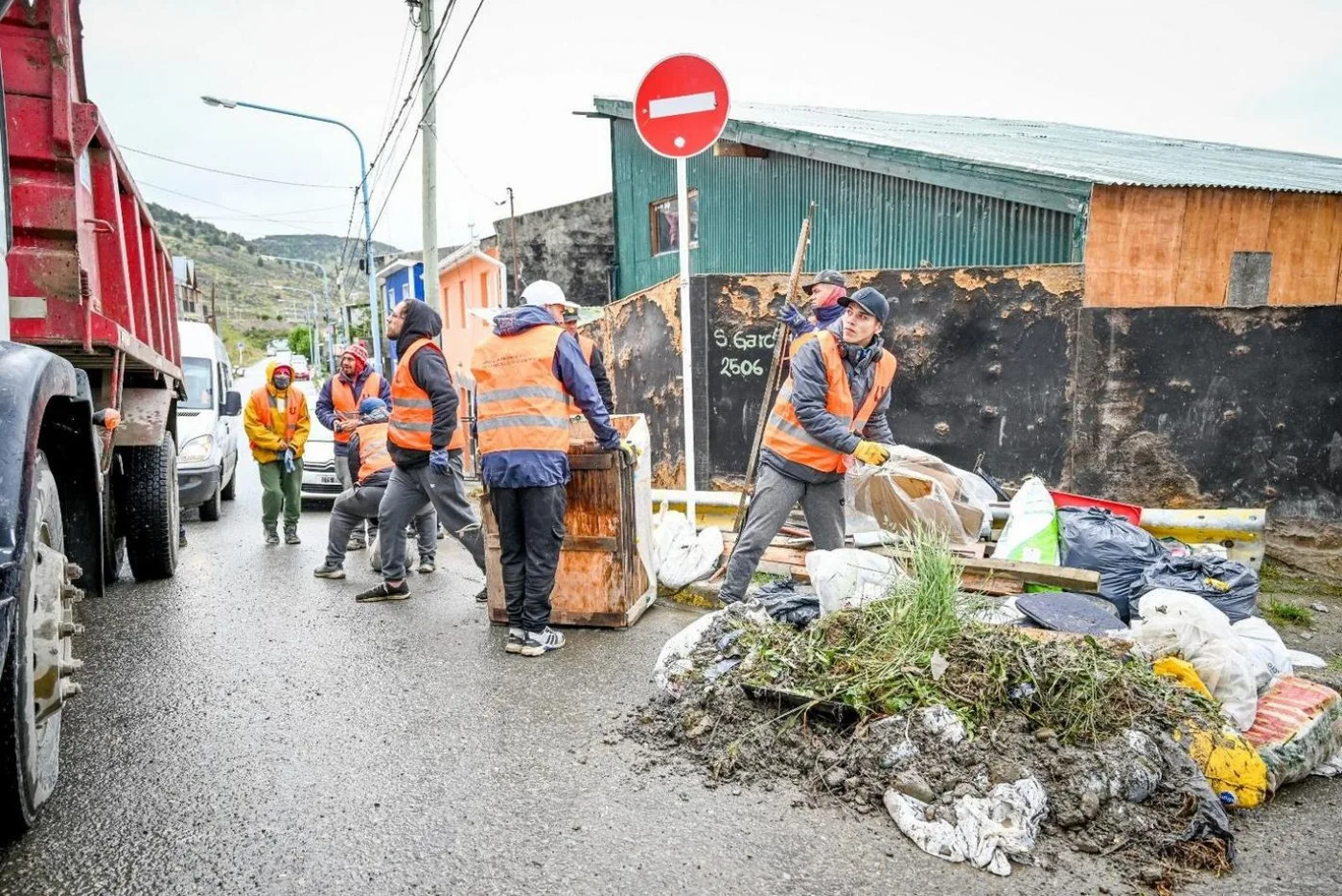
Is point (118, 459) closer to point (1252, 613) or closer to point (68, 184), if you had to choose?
point (68, 184)

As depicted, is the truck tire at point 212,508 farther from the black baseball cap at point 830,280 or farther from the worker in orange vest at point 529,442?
the black baseball cap at point 830,280

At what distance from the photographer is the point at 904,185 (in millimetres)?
8617

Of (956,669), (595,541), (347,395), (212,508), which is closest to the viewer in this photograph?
(956,669)

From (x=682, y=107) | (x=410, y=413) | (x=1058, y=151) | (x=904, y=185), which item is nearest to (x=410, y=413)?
(x=410, y=413)

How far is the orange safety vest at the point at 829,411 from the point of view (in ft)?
14.3

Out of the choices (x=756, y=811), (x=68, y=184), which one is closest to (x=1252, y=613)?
(x=756, y=811)

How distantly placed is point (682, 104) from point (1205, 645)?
396 centimetres

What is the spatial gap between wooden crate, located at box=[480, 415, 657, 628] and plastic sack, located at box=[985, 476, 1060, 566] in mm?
2010

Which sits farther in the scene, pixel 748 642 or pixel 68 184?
pixel 68 184

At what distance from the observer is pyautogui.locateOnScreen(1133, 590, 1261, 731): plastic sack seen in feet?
10.2

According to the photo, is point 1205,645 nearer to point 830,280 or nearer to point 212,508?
point 830,280

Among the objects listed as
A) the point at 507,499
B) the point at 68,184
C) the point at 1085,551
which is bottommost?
the point at 1085,551

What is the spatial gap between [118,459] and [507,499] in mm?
3126

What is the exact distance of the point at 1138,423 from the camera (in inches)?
233
